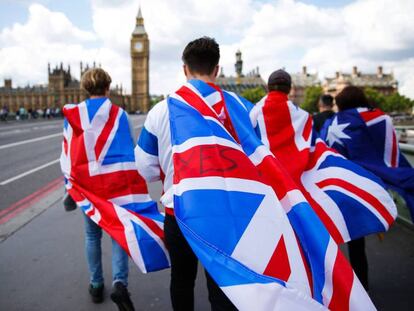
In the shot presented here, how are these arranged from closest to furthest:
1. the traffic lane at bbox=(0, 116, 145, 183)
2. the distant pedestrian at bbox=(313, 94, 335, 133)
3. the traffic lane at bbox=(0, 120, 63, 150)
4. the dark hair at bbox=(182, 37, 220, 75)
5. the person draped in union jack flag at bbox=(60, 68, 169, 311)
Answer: the dark hair at bbox=(182, 37, 220, 75) → the person draped in union jack flag at bbox=(60, 68, 169, 311) → the distant pedestrian at bbox=(313, 94, 335, 133) → the traffic lane at bbox=(0, 116, 145, 183) → the traffic lane at bbox=(0, 120, 63, 150)

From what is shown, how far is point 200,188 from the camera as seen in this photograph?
1.88 meters

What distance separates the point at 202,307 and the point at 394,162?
2.27 metres

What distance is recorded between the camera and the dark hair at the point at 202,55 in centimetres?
217

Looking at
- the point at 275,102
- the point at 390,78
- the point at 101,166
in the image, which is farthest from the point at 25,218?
the point at 390,78

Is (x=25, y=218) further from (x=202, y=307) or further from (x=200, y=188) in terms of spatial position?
(x=200, y=188)

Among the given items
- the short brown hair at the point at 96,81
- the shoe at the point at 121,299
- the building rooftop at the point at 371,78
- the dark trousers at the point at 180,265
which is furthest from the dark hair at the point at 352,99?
the building rooftop at the point at 371,78

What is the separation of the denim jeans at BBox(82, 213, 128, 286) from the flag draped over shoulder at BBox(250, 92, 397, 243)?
1.48 meters

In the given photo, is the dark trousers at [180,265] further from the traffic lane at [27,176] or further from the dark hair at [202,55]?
the traffic lane at [27,176]

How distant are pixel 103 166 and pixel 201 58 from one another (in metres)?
1.45

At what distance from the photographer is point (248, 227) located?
5.94ft

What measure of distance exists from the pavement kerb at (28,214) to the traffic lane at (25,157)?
2454 mm

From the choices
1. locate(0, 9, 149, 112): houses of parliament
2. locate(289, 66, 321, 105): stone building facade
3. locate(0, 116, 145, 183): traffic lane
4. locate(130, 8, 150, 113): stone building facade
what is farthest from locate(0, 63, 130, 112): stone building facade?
locate(0, 116, 145, 183): traffic lane

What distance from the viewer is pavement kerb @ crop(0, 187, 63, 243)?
5.19 meters

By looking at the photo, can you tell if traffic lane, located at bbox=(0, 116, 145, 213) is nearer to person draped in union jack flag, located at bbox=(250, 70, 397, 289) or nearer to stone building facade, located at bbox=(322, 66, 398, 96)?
person draped in union jack flag, located at bbox=(250, 70, 397, 289)
